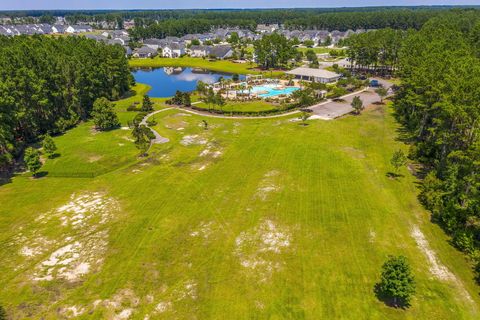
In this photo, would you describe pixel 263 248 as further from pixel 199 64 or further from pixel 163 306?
pixel 199 64

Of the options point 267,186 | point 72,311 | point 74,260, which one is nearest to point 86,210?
point 74,260

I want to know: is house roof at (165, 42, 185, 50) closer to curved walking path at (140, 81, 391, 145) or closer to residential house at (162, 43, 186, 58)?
residential house at (162, 43, 186, 58)

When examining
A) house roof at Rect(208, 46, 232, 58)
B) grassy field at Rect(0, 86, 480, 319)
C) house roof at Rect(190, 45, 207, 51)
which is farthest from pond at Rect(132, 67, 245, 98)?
grassy field at Rect(0, 86, 480, 319)

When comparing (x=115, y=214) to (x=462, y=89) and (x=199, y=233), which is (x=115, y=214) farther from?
(x=462, y=89)

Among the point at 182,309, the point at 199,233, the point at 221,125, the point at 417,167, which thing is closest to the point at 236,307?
the point at 182,309

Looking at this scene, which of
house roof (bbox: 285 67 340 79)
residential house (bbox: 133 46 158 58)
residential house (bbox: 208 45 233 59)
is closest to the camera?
house roof (bbox: 285 67 340 79)

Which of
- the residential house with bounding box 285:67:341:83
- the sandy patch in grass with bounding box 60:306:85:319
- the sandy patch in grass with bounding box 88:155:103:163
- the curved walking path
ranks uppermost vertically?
the residential house with bounding box 285:67:341:83
